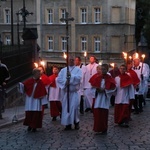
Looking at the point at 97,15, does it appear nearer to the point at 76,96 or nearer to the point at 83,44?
the point at 83,44

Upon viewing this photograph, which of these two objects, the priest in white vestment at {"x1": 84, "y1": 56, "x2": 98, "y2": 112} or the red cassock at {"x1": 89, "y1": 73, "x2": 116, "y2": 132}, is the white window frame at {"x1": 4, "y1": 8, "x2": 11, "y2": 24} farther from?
the red cassock at {"x1": 89, "y1": 73, "x2": 116, "y2": 132}

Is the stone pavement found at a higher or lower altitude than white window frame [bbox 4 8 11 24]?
lower

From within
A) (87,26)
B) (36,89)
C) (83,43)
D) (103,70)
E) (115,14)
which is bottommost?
(83,43)

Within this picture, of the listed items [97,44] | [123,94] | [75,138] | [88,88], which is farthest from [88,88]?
[97,44]

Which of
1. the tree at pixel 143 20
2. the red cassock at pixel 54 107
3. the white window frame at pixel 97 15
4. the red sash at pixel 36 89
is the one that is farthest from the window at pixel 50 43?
the red sash at pixel 36 89

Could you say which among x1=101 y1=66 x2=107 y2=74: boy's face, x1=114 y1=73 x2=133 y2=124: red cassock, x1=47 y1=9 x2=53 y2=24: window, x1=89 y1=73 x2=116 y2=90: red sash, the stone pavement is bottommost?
the stone pavement

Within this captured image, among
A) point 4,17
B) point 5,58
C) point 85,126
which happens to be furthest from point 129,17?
point 85,126

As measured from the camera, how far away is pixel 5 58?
1730cm

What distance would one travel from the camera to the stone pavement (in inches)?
385

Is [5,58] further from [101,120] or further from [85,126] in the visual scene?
[101,120]

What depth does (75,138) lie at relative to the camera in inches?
425

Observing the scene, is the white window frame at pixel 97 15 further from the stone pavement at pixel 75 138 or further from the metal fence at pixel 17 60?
the stone pavement at pixel 75 138

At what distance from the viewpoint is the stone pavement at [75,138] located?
978cm

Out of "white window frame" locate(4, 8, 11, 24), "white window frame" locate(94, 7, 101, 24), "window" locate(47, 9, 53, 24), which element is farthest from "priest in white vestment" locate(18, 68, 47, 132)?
"white window frame" locate(4, 8, 11, 24)
